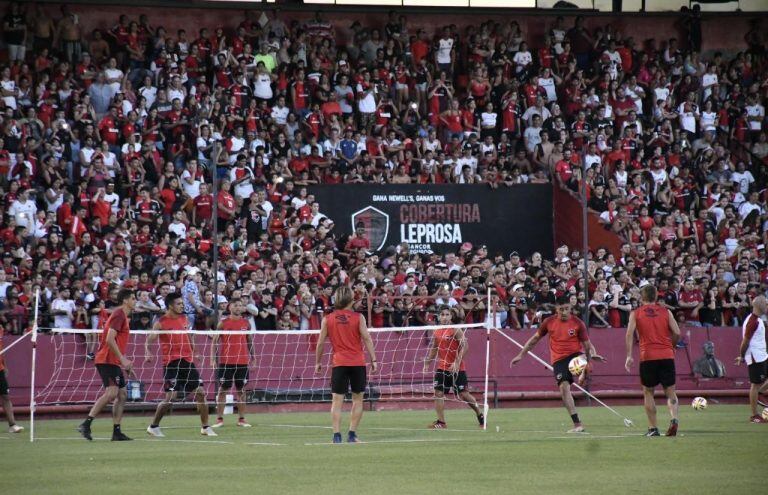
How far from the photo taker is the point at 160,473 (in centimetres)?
1205

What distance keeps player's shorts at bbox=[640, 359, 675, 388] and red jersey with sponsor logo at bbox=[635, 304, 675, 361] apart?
0.06 metres

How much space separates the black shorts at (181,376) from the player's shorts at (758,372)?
8.40 m

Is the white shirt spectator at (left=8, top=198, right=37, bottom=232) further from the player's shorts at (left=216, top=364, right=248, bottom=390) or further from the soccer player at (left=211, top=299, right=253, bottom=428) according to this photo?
the player's shorts at (left=216, top=364, right=248, bottom=390)

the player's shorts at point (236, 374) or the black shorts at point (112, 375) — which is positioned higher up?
the black shorts at point (112, 375)

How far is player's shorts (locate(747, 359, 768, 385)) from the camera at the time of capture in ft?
63.6

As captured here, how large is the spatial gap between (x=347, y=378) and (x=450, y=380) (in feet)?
15.2

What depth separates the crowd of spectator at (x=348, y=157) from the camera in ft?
82.0

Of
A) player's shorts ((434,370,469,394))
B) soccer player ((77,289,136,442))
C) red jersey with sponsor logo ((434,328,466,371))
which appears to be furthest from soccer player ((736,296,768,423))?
soccer player ((77,289,136,442))

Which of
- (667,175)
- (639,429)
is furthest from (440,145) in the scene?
(639,429)

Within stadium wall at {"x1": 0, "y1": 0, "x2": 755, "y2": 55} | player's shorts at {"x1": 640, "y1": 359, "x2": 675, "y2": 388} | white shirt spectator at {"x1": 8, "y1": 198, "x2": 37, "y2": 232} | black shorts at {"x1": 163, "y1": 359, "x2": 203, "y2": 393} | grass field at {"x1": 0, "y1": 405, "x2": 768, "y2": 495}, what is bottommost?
grass field at {"x1": 0, "y1": 405, "x2": 768, "y2": 495}

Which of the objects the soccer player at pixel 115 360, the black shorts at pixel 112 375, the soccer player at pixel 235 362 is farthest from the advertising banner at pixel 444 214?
the black shorts at pixel 112 375

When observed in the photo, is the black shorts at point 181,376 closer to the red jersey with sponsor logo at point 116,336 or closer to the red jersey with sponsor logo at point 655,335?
the red jersey with sponsor logo at point 116,336

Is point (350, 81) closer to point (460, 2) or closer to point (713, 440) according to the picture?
point (460, 2)

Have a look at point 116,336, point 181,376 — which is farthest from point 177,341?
point 116,336
